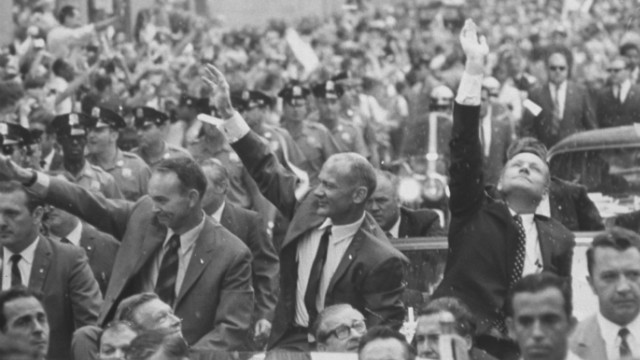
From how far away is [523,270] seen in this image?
1219 cm

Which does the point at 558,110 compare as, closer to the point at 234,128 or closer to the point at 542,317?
the point at 234,128

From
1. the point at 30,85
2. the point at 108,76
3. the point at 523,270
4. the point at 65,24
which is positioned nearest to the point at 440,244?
the point at 523,270

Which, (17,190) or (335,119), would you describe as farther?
(335,119)

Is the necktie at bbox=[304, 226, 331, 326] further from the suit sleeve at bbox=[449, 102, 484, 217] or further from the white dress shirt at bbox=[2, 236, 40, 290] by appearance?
the white dress shirt at bbox=[2, 236, 40, 290]

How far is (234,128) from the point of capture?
13297 millimetres

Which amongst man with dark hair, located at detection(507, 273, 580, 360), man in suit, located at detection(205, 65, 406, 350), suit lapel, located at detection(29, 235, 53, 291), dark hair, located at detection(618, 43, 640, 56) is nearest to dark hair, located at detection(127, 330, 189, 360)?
man with dark hair, located at detection(507, 273, 580, 360)

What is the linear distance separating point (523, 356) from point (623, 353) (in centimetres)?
55

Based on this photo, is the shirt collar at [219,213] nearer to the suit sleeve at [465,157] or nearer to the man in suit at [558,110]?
the suit sleeve at [465,157]

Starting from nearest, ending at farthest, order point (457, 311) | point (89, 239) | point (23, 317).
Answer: point (457, 311)
point (23, 317)
point (89, 239)

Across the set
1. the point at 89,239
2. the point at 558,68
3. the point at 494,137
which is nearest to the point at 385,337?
the point at 89,239

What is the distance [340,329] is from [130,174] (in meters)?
6.30

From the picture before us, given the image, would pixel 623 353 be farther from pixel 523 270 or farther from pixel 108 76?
pixel 108 76

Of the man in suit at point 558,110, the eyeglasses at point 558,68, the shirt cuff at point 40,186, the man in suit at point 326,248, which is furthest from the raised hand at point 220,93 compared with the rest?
the eyeglasses at point 558,68

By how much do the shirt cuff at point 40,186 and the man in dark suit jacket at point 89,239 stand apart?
1.38 metres
